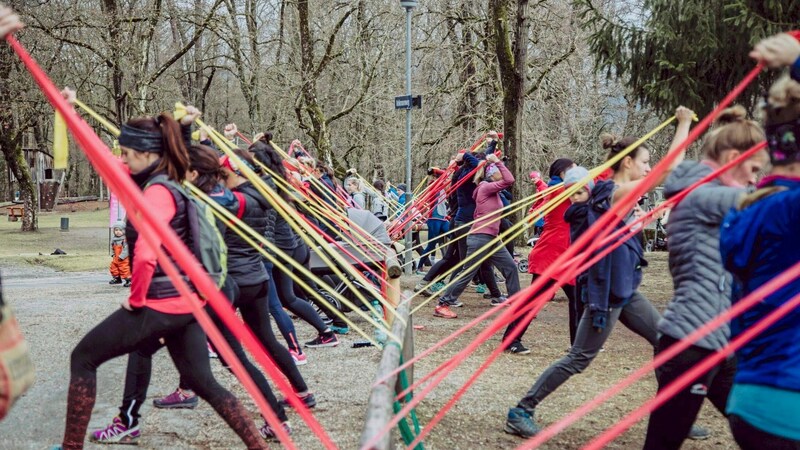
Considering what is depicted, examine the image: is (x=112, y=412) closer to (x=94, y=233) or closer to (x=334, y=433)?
(x=334, y=433)

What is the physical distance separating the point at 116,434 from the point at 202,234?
1.69 m

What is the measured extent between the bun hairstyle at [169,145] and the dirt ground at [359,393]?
71.1 inches

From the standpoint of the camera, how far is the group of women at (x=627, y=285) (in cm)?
244

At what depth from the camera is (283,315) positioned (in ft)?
21.5

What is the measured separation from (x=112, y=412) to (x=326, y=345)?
2645 millimetres

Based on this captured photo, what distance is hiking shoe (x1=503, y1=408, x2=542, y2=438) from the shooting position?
201 inches

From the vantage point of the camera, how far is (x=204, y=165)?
4863 mm

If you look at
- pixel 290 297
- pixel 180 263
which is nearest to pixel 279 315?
pixel 290 297

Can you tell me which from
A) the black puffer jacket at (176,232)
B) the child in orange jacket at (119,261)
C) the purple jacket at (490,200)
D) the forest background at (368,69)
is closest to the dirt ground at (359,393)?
the purple jacket at (490,200)

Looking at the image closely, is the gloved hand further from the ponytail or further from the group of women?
the ponytail

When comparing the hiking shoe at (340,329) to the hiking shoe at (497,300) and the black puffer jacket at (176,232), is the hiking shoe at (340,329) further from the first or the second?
the black puffer jacket at (176,232)

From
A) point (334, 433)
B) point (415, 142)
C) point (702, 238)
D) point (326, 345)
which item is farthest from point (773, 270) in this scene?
point (415, 142)

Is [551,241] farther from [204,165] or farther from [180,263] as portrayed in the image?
[180,263]

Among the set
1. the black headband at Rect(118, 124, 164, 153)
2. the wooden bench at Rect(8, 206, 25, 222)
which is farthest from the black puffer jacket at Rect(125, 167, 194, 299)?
the wooden bench at Rect(8, 206, 25, 222)
